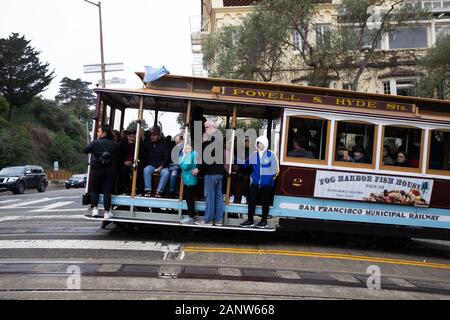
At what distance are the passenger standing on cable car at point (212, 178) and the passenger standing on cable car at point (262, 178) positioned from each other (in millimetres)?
557

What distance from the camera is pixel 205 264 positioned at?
686 cm

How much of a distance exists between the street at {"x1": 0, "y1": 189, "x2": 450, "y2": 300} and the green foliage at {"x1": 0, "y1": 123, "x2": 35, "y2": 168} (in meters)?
31.0

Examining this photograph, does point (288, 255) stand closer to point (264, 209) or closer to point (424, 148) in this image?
point (264, 209)

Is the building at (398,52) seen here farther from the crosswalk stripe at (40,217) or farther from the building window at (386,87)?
Answer: the crosswalk stripe at (40,217)

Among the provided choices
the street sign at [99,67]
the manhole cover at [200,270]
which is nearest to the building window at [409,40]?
the street sign at [99,67]

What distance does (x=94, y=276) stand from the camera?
19.2ft

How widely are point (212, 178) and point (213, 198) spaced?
37 centimetres

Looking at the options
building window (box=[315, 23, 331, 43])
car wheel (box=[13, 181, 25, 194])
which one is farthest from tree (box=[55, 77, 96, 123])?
building window (box=[315, 23, 331, 43])

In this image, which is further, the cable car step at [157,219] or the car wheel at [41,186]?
the car wheel at [41,186]

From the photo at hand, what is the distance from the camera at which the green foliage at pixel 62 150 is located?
5466 centimetres

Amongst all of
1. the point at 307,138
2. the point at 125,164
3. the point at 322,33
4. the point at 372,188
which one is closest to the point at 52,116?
the point at 322,33

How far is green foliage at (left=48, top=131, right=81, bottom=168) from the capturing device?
2152 inches

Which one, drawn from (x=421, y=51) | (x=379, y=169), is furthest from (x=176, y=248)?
(x=421, y=51)

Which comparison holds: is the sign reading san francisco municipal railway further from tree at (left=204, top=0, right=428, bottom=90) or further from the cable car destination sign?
Result: tree at (left=204, top=0, right=428, bottom=90)
